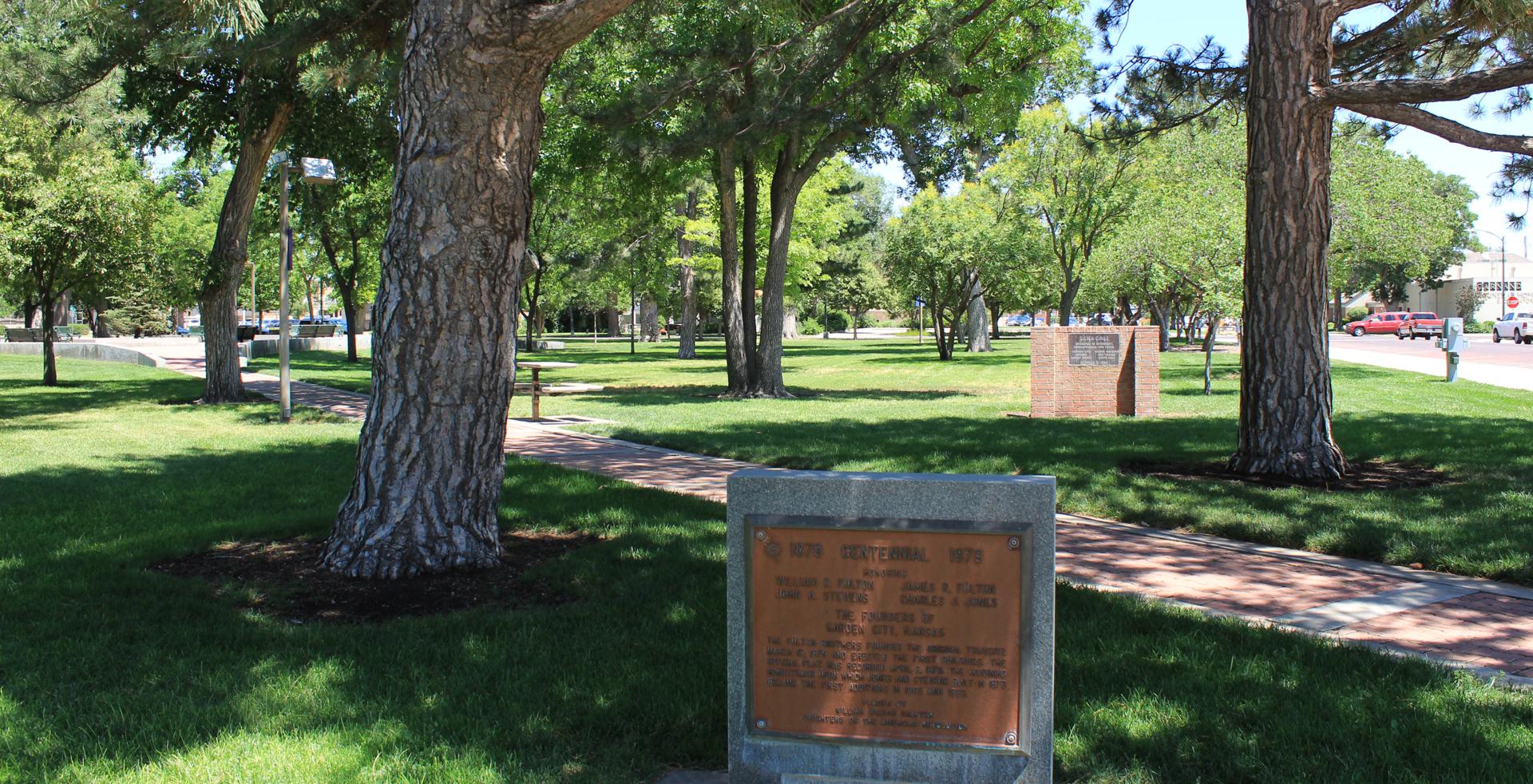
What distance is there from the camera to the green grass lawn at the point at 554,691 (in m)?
3.63

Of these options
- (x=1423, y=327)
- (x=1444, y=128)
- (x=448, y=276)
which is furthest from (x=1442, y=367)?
(x=1423, y=327)

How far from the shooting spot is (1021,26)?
1780 cm

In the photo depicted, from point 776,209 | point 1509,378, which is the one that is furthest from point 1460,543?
point 1509,378

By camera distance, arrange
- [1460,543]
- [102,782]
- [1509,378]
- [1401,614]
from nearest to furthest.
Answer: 1. [102,782]
2. [1401,614]
3. [1460,543]
4. [1509,378]

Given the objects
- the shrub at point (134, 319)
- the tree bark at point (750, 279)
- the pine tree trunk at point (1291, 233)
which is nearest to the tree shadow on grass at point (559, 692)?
the pine tree trunk at point (1291, 233)

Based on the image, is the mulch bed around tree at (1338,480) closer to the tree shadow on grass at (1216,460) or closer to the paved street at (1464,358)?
the tree shadow on grass at (1216,460)

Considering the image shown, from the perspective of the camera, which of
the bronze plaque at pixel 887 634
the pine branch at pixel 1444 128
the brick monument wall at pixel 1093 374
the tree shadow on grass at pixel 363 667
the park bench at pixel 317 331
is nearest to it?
the bronze plaque at pixel 887 634

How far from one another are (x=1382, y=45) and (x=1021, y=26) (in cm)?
710

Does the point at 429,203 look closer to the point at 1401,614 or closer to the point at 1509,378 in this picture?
the point at 1401,614

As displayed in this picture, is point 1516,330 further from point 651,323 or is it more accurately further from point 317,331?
point 317,331

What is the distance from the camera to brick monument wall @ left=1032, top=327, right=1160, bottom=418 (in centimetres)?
1586

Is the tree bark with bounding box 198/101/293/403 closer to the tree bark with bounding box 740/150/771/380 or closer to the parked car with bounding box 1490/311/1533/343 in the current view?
the tree bark with bounding box 740/150/771/380

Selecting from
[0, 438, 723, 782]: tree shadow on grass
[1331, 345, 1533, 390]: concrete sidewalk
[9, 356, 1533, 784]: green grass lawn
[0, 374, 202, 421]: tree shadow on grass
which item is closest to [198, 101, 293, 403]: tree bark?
[0, 374, 202, 421]: tree shadow on grass

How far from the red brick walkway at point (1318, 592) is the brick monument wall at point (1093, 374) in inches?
312
